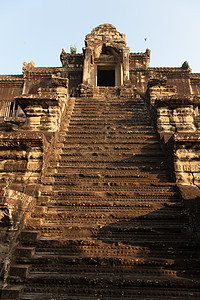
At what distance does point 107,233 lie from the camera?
13.2 feet

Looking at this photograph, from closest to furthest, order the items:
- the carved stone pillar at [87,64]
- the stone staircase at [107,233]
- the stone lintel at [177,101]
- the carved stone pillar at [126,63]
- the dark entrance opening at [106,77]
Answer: the stone staircase at [107,233] < the stone lintel at [177,101] < the carved stone pillar at [87,64] < the carved stone pillar at [126,63] < the dark entrance opening at [106,77]

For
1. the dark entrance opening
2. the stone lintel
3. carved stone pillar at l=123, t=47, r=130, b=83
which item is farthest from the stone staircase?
the dark entrance opening

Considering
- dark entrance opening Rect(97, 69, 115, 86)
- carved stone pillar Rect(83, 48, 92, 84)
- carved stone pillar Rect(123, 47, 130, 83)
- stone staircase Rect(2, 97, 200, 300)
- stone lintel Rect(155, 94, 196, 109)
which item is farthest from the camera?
dark entrance opening Rect(97, 69, 115, 86)

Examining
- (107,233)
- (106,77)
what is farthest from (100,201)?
(106,77)

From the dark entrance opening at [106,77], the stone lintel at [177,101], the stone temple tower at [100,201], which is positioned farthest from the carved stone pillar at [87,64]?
the stone lintel at [177,101]

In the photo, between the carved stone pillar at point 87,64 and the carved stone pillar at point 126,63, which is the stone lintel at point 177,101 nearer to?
the carved stone pillar at point 126,63

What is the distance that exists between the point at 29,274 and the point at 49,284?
0.37 metres

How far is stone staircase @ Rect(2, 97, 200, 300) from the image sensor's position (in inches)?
122

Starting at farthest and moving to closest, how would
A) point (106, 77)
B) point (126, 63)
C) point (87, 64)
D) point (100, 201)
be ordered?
point (106, 77), point (126, 63), point (87, 64), point (100, 201)

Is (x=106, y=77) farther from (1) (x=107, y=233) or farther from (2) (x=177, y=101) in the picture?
(1) (x=107, y=233)

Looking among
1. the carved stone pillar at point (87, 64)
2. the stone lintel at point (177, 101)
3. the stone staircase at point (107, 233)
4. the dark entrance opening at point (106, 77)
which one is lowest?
the stone staircase at point (107, 233)

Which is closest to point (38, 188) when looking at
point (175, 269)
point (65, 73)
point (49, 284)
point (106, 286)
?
point (49, 284)

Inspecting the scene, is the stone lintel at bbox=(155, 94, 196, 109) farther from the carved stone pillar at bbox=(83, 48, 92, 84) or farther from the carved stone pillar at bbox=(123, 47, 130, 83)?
the carved stone pillar at bbox=(83, 48, 92, 84)

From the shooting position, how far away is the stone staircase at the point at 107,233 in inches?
122
